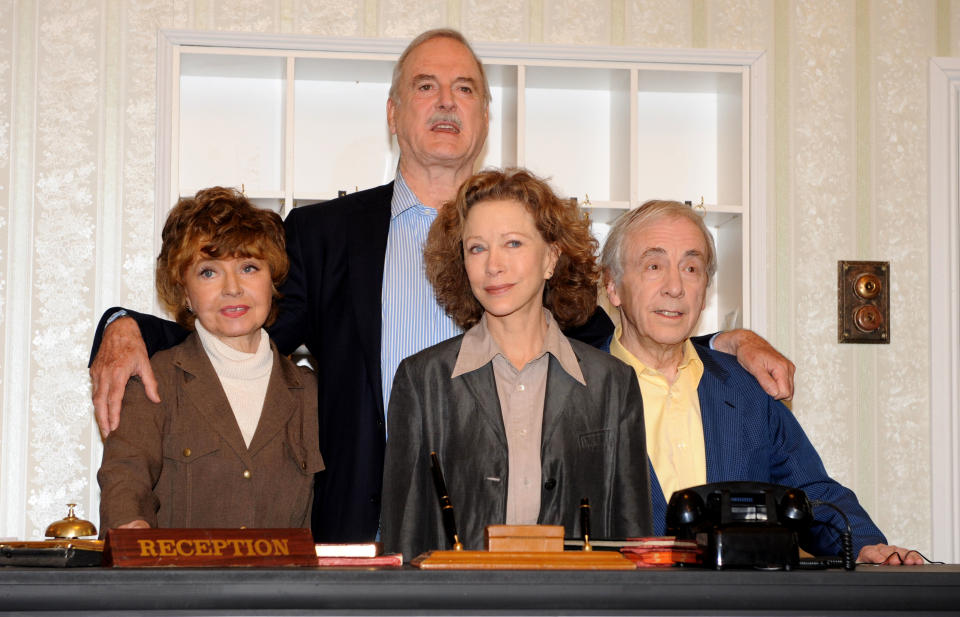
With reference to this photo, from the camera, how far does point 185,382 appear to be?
8.39 ft

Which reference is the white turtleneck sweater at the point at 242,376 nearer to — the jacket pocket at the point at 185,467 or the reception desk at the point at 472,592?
the jacket pocket at the point at 185,467

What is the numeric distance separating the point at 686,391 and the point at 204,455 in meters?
1.08

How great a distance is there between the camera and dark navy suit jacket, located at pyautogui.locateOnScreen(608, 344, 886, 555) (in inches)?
94.6

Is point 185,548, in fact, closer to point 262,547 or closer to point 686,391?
Answer: point 262,547

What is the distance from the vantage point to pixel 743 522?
1674mm

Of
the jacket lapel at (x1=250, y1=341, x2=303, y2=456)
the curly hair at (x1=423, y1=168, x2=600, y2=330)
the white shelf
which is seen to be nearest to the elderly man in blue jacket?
the curly hair at (x1=423, y1=168, x2=600, y2=330)

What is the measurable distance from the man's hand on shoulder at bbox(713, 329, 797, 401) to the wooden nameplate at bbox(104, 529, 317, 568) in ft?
4.31

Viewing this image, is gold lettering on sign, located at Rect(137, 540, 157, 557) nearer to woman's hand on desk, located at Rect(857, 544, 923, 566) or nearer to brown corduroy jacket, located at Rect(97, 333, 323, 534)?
brown corduroy jacket, located at Rect(97, 333, 323, 534)

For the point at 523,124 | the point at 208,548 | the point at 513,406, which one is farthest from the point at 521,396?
the point at 523,124

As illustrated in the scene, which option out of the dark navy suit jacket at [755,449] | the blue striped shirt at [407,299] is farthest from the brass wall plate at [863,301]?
the blue striped shirt at [407,299]

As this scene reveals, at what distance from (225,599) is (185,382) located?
1.14 meters

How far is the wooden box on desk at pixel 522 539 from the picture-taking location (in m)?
1.63

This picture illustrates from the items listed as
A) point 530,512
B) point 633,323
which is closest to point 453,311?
point 633,323

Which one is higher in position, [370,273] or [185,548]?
[370,273]
